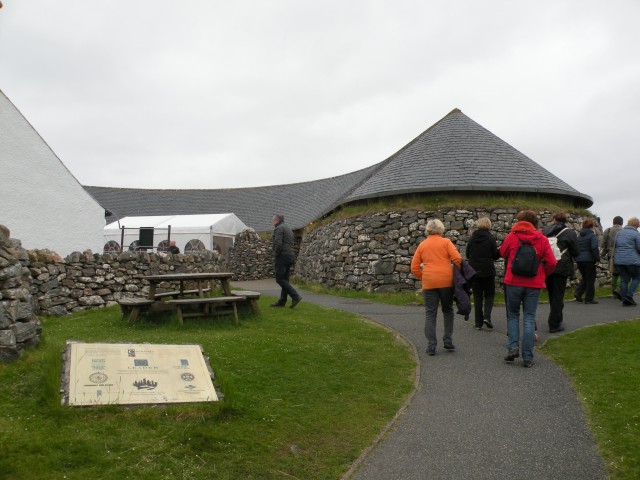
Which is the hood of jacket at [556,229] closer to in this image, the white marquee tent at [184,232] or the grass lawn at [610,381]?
the grass lawn at [610,381]

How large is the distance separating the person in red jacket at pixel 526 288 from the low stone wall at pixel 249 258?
20374mm

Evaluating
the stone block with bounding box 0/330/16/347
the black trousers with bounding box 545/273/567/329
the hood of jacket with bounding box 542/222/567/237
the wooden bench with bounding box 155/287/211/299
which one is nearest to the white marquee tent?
the wooden bench with bounding box 155/287/211/299

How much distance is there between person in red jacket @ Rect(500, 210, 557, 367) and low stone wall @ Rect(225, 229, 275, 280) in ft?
66.8

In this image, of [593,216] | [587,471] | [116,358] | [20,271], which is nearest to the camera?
[587,471]

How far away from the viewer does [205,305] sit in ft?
30.3

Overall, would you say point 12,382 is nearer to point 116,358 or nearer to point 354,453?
point 116,358

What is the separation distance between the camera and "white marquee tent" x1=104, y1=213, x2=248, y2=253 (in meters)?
24.9

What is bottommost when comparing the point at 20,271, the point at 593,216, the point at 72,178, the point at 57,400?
the point at 57,400

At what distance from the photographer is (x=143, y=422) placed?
462 centimetres

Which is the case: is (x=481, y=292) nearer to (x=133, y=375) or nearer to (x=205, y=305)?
(x=205, y=305)

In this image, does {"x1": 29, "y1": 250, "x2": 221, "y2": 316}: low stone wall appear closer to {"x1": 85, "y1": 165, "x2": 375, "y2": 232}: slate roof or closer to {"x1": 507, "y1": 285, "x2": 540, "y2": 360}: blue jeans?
{"x1": 507, "y1": 285, "x2": 540, "y2": 360}: blue jeans

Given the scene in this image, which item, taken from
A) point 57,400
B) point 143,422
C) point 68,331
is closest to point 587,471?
point 143,422

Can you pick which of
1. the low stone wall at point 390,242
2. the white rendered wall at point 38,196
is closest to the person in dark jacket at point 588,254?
the low stone wall at point 390,242

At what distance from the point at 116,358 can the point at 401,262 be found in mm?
10984
